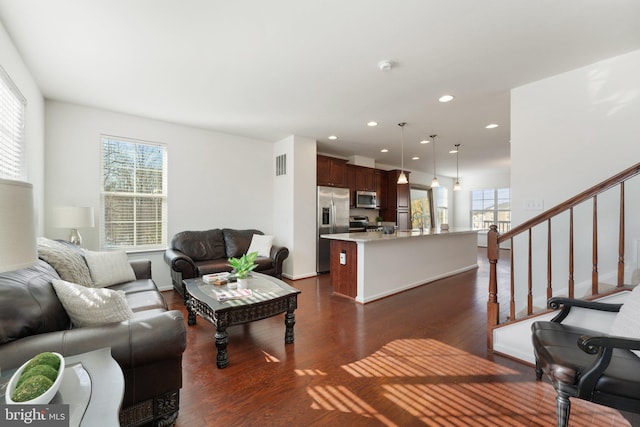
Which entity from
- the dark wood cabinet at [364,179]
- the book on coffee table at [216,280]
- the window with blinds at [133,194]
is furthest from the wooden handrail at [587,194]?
the window with blinds at [133,194]

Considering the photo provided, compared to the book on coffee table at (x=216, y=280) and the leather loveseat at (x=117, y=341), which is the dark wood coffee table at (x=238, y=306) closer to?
the book on coffee table at (x=216, y=280)

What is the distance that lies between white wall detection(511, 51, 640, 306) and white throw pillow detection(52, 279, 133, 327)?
3.76 m

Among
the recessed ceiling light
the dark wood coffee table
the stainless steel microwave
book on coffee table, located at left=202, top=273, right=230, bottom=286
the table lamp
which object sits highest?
the recessed ceiling light

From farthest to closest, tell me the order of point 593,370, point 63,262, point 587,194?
point 63,262 < point 587,194 < point 593,370

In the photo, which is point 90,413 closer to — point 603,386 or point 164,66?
point 603,386

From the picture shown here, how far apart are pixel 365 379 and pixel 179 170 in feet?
13.7

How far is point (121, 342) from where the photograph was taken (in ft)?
4.57

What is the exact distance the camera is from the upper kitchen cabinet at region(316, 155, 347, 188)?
573 centimetres

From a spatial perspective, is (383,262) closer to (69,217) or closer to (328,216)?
(328,216)

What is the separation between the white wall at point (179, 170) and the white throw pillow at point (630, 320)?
4912 mm

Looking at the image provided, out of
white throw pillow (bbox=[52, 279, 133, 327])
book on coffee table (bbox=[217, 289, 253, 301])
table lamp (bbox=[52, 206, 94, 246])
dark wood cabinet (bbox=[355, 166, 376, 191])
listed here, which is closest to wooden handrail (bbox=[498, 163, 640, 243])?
book on coffee table (bbox=[217, 289, 253, 301])

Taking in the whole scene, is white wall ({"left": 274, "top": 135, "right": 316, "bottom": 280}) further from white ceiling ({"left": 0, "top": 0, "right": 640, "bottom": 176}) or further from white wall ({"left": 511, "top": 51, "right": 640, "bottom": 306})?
white wall ({"left": 511, "top": 51, "right": 640, "bottom": 306})

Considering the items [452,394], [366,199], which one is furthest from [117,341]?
[366,199]

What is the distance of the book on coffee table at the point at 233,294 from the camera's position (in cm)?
244
